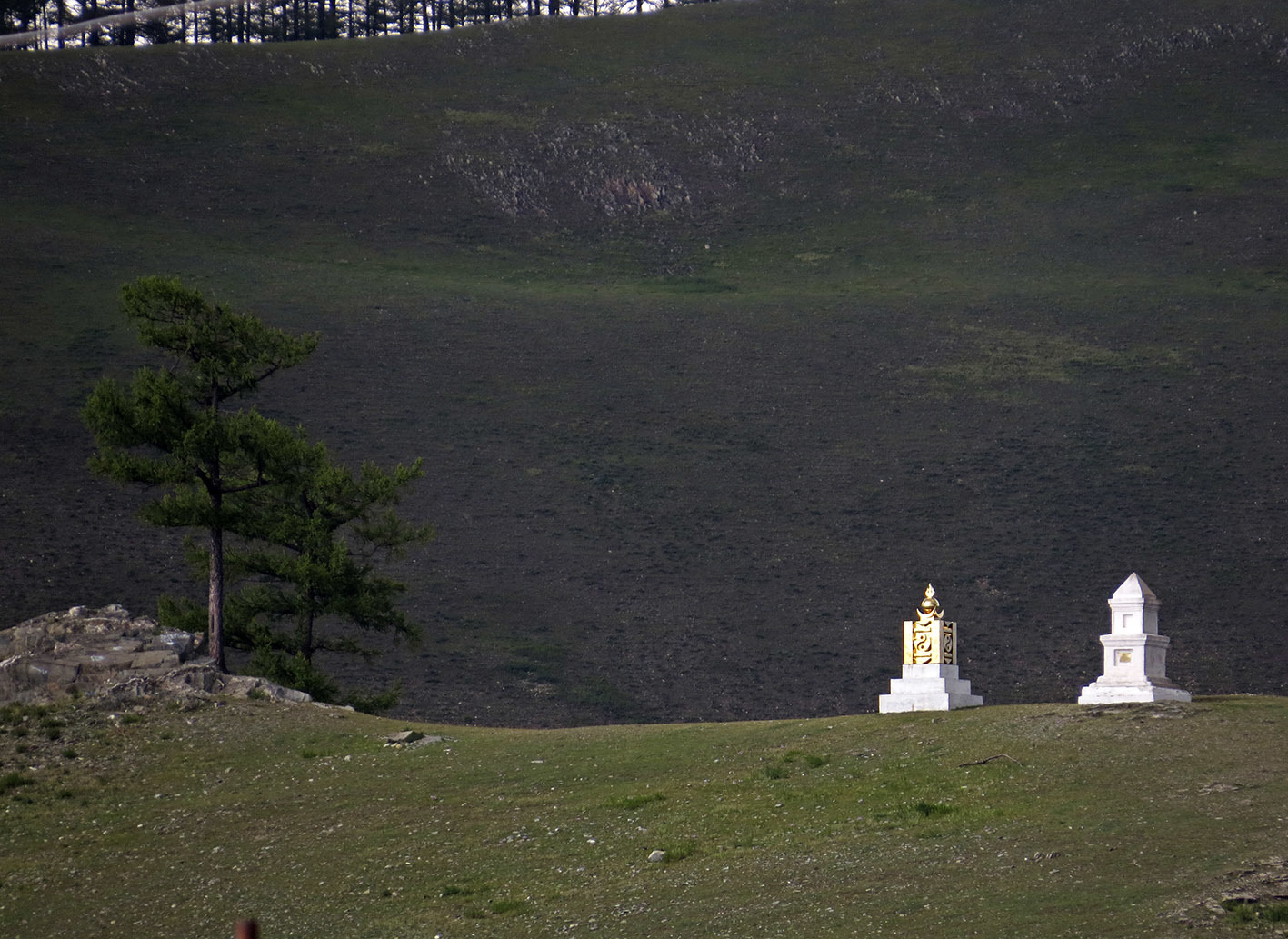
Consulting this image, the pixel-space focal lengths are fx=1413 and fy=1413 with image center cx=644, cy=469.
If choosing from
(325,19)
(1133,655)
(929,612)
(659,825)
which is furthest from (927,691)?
(325,19)

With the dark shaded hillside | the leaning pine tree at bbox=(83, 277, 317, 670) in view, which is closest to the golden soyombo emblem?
the leaning pine tree at bbox=(83, 277, 317, 670)

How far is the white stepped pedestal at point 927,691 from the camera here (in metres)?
25.4

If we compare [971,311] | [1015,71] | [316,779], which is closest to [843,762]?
[316,779]

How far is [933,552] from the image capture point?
50719 mm

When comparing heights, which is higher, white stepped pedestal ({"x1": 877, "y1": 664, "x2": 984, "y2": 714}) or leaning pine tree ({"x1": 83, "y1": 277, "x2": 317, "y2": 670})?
leaning pine tree ({"x1": 83, "y1": 277, "x2": 317, "y2": 670})

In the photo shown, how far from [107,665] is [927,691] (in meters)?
16.4

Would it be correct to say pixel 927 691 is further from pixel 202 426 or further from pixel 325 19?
pixel 325 19

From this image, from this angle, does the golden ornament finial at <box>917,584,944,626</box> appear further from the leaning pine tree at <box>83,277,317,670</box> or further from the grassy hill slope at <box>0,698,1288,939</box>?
the leaning pine tree at <box>83,277,317,670</box>

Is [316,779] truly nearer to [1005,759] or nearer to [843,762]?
[843,762]

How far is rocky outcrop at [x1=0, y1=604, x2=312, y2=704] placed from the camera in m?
28.3

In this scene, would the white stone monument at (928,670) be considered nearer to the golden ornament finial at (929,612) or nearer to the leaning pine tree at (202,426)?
the golden ornament finial at (929,612)

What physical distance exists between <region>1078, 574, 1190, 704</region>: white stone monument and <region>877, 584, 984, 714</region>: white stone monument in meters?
2.59

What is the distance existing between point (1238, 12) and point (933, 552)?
6831cm

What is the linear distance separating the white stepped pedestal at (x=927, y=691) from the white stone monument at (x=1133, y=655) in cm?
253
